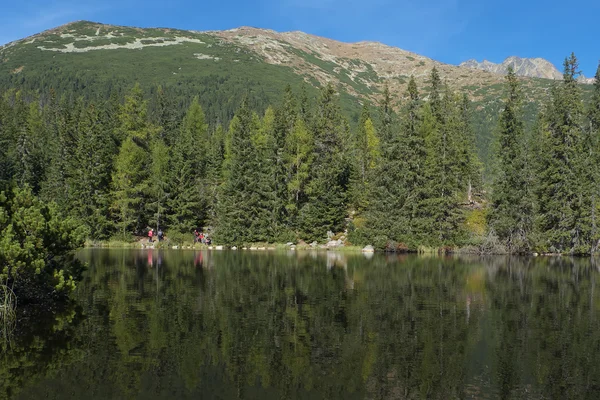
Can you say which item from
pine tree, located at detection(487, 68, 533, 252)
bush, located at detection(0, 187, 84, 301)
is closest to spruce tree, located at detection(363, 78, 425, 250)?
pine tree, located at detection(487, 68, 533, 252)

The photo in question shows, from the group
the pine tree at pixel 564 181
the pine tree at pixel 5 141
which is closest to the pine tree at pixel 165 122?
the pine tree at pixel 5 141

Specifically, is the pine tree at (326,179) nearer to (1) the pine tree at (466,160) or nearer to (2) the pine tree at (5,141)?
(1) the pine tree at (466,160)

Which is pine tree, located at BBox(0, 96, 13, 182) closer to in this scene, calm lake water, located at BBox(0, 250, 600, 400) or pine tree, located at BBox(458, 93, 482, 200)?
calm lake water, located at BBox(0, 250, 600, 400)

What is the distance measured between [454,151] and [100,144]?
1988 inches

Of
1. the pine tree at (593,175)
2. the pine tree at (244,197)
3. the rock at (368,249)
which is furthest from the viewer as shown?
the pine tree at (244,197)

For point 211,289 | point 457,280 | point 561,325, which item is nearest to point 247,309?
point 211,289

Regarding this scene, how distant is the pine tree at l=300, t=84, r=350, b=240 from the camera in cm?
7231

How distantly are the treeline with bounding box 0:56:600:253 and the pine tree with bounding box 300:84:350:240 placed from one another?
0.66ft

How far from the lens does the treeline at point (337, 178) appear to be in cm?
6488

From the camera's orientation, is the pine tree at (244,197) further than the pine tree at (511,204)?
Yes

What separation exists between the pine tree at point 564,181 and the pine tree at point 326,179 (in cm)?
2595

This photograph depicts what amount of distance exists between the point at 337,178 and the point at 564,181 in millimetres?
29642

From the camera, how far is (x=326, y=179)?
74.2 m

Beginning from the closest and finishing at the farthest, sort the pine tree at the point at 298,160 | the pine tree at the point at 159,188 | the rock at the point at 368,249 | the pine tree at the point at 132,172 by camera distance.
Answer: the rock at the point at 368,249 → the pine tree at the point at 132,172 → the pine tree at the point at 159,188 → the pine tree at the point at 298,160
